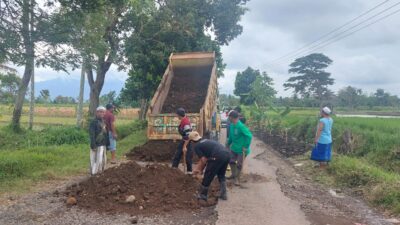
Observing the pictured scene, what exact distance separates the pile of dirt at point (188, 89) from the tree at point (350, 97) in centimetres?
4271

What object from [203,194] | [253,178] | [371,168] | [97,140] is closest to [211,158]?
[203,194]

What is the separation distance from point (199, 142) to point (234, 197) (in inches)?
51.4

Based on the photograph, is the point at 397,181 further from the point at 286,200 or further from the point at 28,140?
the point at 28,140

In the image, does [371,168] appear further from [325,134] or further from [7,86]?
[7,86]

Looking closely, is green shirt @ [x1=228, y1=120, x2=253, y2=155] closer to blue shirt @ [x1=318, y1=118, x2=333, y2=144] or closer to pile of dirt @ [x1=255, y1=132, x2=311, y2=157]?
blue shirt @ [x1=318, y1=118, x2=333, y2=144]

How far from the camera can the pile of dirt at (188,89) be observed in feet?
39.3

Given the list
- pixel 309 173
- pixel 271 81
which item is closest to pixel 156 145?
pixel 309 173

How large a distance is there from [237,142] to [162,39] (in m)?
10.5

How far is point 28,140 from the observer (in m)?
13.1

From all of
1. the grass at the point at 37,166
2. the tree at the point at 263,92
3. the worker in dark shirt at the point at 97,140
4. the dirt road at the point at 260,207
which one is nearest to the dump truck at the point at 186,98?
the grass at the point at 37,166

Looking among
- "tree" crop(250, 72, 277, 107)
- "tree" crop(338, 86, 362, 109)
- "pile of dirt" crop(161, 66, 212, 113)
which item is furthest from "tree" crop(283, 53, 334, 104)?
"pile of dirt" crop(161, 66, 212, 113)

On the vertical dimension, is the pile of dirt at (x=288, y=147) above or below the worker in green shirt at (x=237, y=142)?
below

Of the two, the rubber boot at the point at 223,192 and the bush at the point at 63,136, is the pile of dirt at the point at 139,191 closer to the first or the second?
the rubber boot at the point at 223,192

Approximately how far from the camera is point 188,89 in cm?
1289
